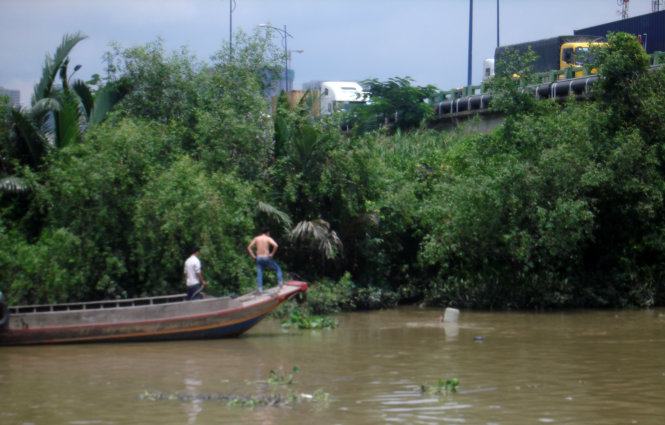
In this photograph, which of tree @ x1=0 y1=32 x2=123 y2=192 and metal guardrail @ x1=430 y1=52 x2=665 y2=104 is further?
metal guardrail @ x1=430 y1=52 x2=665 y2=104

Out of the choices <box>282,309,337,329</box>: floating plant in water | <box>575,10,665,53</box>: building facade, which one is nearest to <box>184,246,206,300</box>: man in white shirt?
<box>282,309,337,329</box>: floating plant in water

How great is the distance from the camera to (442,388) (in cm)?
1243

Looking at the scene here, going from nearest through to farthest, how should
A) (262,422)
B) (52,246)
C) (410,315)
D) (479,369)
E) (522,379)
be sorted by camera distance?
1. (262,422)
2. (522,379)
3. (479,369)
4. (52,246)
5. (410,315)

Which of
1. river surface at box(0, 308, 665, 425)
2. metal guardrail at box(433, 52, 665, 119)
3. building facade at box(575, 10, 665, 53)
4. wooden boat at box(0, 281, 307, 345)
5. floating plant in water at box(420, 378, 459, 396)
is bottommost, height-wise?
river surface at box(0, 308, 665, 425)

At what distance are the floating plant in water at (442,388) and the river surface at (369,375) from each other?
0.16 metres

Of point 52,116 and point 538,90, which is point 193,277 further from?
point 538,90

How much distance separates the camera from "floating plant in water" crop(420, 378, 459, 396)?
12.3 metres

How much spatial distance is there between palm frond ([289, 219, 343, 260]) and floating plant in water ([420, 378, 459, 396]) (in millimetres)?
10709

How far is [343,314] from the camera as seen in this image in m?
23.9

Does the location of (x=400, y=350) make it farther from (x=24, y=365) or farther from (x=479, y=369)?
(x=24, y=365)

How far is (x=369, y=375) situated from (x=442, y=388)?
1901 millimetres

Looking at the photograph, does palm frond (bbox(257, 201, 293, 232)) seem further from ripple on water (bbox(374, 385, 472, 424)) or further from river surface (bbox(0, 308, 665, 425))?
ripple on water (bbox(374, 385, 472, 424))

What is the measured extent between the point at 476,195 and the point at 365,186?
3057 mm

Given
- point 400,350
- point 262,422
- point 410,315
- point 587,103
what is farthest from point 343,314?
point 262,422
